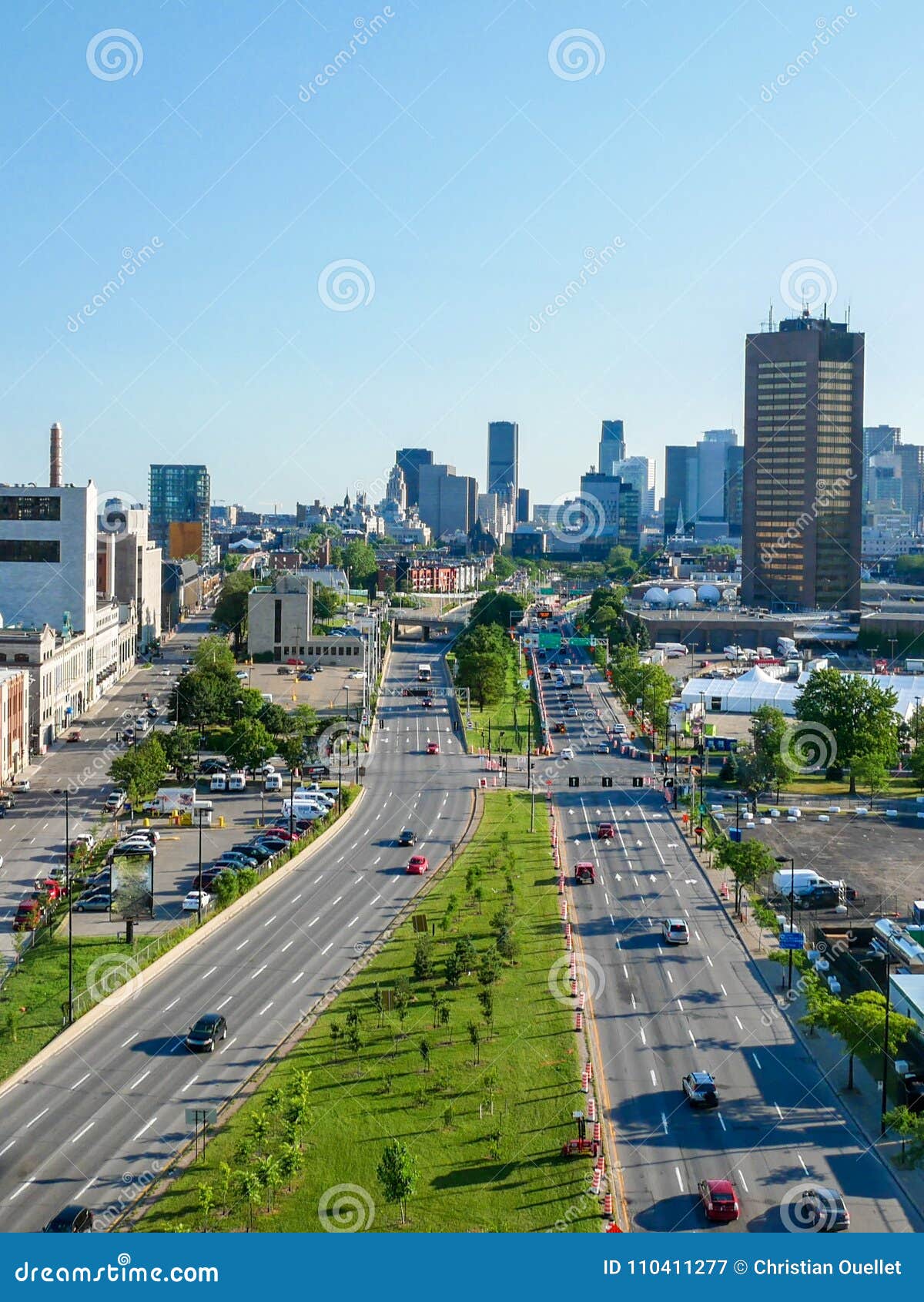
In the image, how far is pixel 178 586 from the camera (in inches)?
3871

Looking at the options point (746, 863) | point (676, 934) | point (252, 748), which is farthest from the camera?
point (252, 748)

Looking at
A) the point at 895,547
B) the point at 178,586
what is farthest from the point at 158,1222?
the point at 895,547

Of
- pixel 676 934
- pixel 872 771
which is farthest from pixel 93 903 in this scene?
pixel 872 771

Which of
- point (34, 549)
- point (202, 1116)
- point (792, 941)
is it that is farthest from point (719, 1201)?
point (34, 549)

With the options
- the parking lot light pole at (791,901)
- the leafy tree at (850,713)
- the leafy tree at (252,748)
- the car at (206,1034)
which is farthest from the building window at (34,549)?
the car at (206,1034)

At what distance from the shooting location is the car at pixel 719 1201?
50.1ft

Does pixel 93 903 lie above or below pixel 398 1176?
below

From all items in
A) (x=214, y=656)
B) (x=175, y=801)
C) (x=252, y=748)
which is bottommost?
(x=175, y=801)

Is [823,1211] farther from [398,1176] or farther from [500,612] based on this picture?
[500,612]

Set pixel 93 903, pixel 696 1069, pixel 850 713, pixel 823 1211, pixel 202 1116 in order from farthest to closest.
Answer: pixel 850 713 < pixel 93 903 < pixel 696 1069 < pixel 202 1116 < pixel 823 1211

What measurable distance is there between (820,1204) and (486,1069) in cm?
556

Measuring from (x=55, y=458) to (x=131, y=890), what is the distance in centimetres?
4569

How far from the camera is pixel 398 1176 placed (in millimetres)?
14914

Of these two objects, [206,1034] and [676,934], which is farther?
[676,934]
